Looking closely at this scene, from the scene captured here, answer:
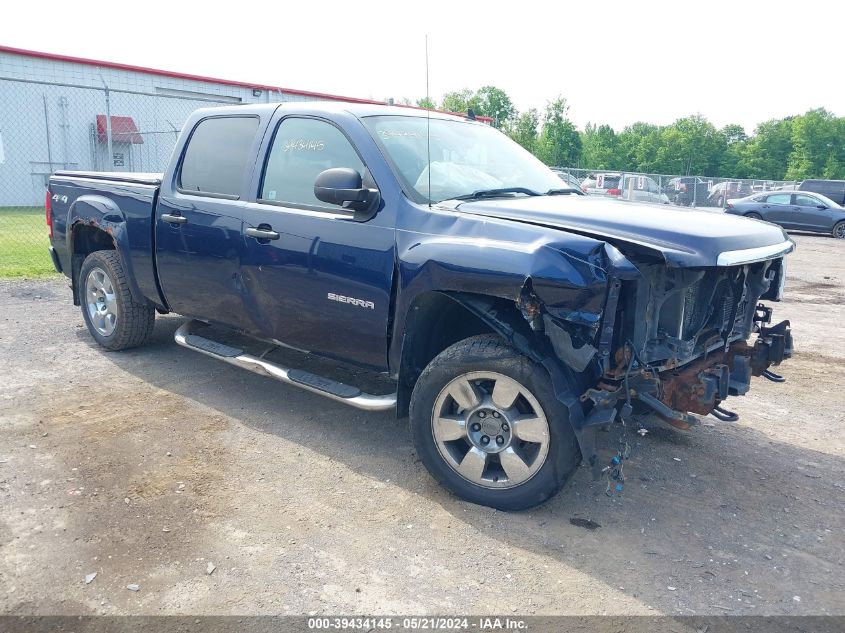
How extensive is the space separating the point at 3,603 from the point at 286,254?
7.57 feet

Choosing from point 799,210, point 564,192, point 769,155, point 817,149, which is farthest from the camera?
point 769,155

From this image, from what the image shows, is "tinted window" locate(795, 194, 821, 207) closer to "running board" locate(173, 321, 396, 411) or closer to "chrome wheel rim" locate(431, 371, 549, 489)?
"running board" locate(173, 321, 396, 411)

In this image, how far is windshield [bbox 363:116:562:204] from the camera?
4.06 metres

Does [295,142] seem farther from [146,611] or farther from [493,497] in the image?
[146,611]

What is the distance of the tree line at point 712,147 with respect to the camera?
62.2 m

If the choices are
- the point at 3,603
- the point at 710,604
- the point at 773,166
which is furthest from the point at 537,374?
the point at 773,166

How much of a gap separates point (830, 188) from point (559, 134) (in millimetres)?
34670

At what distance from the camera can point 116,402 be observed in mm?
4941

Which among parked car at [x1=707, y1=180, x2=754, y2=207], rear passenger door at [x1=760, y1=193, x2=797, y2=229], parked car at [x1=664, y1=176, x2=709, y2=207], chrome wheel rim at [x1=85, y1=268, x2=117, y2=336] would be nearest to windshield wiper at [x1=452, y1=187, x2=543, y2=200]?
chrome wheel rim at [x1=85, y1=268, x2=117, y2=336]

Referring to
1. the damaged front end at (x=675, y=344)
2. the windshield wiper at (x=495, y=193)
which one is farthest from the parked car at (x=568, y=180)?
the damaged front end at (x=675, y=344)

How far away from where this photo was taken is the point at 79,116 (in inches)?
909

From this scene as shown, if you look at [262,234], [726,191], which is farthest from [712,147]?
[262,234]

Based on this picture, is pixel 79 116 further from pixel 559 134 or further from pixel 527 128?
pixel 559 134

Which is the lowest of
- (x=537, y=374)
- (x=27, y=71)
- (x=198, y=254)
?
(x=537, y=374)
